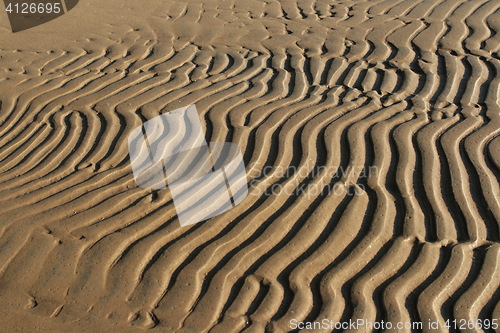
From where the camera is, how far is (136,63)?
615 cm

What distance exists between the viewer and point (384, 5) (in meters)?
7.46

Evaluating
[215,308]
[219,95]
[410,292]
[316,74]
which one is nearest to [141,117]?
[219,95]

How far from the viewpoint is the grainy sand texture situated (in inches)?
126

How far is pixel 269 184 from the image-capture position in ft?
13.3

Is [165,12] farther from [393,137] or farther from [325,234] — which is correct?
[325,234]

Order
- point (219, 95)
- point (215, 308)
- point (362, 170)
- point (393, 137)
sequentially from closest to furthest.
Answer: point (215, 308) → point (362, 170) → point (393, 137) → point (219, 95)

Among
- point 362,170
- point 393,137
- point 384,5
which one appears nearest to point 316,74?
point 393,137

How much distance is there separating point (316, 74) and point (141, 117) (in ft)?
6.22

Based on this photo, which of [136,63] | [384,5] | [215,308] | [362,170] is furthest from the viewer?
[384,5]

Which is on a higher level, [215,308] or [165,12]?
[165,12]

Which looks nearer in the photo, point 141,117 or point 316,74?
point 141,117

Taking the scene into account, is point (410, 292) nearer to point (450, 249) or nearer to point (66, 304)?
point (450, 249)

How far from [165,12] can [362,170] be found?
15.3ft

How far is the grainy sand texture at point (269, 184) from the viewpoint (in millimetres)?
3199
